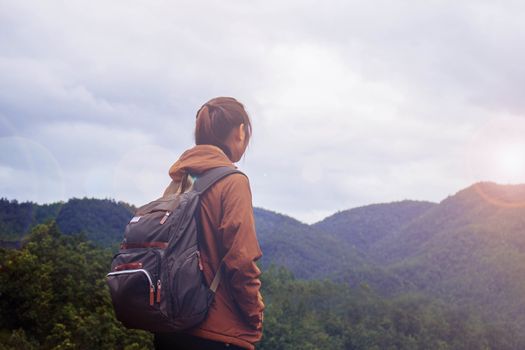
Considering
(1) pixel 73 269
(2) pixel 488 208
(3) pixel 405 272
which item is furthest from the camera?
(2) pixel 488 208

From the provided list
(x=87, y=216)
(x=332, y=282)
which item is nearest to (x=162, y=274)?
Answer: (x=332, y=282)

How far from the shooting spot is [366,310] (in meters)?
85.5

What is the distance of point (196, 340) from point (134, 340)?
32944 mm

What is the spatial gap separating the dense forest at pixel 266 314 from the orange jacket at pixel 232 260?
28.0 meters

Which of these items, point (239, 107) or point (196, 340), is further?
point (239, 107)

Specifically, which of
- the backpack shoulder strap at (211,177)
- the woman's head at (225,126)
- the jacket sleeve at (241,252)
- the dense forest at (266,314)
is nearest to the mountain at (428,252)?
the dense forest at (266,314)

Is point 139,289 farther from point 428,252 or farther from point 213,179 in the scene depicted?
point 428,252

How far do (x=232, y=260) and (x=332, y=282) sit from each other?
10194 centimetres

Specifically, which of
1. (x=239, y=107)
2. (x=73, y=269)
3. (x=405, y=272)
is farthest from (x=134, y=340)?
(x=405, y=272)

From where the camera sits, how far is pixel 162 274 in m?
2.35

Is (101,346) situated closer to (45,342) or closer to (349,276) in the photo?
(45,342)

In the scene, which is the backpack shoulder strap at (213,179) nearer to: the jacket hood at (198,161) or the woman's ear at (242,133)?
the jacket hood at (198,161)

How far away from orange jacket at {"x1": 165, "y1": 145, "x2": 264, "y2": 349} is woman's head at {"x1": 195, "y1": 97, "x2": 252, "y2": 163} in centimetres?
30

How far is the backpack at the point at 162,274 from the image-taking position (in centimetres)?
234
